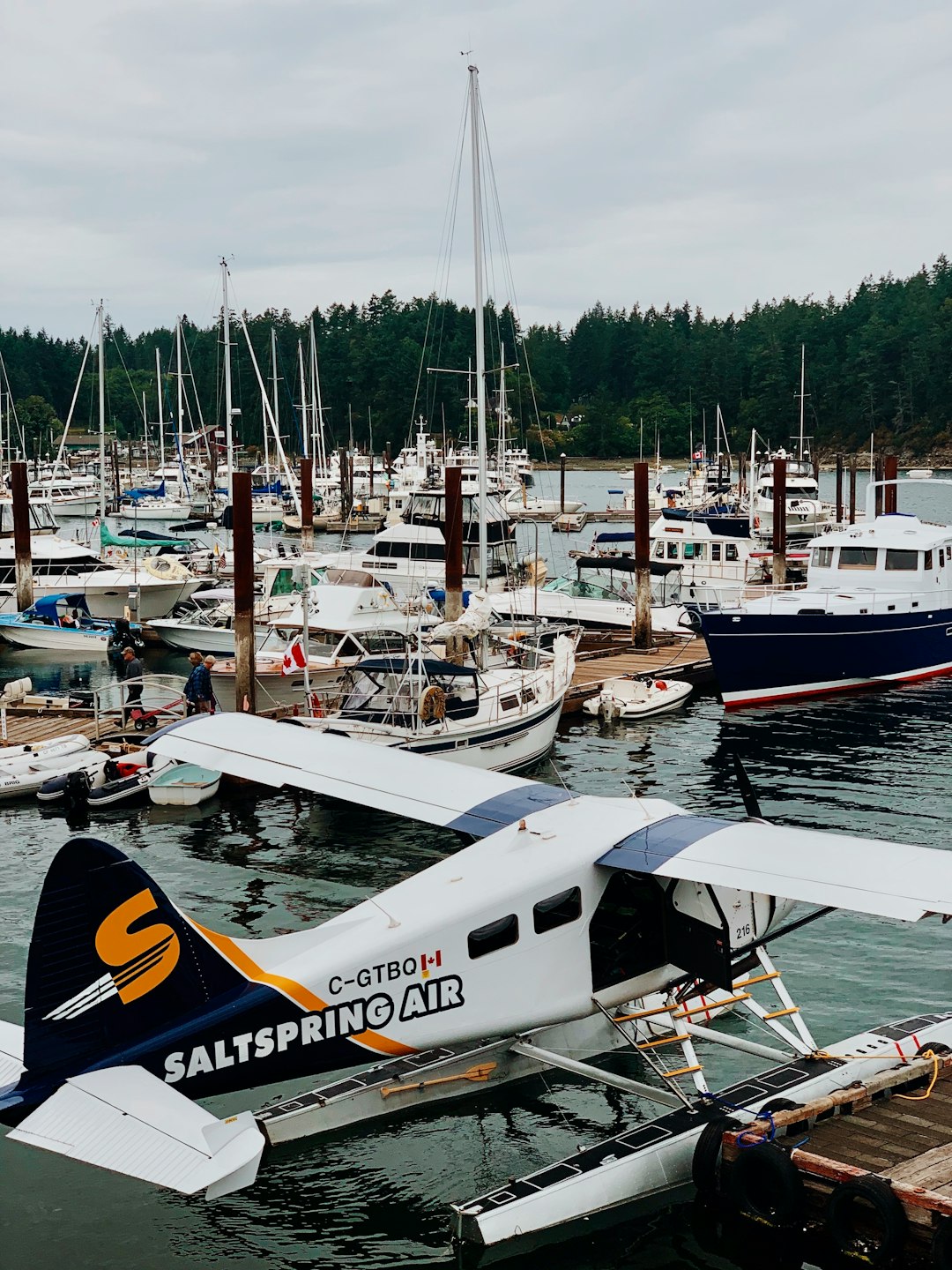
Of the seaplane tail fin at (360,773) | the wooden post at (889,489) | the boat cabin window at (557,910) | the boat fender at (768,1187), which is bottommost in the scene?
the boat fender at (768,1187)

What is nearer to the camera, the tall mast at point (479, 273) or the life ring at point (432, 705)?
the life ring at point (432, 705)

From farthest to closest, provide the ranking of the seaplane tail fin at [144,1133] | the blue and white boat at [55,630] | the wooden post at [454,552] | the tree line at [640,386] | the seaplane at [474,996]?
the tree line at [640,386] → the blue and white boat at [55,630] → the wooden post at [454,552] → the seaplane at [474,996] → the seaplane tail fin at [144,1133]

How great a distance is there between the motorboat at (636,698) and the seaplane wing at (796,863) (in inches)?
775

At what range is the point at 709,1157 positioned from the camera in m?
11.0

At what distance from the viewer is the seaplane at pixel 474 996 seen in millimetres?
9680

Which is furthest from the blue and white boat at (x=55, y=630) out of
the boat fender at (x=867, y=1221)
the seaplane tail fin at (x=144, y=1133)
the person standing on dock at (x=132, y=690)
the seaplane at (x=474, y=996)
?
the boat fender at (x=867, y=1221)

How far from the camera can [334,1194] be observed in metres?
11.7

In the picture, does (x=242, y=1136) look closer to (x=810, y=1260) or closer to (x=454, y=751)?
(x=810, y=1260)

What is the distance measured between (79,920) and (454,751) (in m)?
14.6

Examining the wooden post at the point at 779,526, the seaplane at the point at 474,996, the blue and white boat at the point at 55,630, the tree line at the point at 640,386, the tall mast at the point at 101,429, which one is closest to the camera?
the seaplane at the point at 474,996

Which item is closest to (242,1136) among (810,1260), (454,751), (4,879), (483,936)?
(483,936)

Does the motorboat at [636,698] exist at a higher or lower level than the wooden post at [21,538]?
lower

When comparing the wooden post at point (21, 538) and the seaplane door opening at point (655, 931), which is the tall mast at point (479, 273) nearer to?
the seaplane door opening at point (655, 931)

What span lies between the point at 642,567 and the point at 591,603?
4.76 meters
